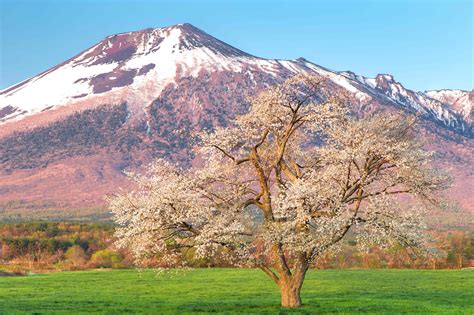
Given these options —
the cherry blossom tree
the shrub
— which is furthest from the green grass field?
the shrub

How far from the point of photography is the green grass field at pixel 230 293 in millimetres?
39828

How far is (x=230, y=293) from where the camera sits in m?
54.9

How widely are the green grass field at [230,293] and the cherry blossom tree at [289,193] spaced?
3.63 metres

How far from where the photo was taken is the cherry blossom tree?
35.1 meters

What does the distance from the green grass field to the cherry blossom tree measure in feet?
11.9

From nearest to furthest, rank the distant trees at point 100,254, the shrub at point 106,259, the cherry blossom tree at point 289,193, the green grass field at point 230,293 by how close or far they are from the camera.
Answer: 1. the cherry blossom tree at point 289,193
2. the green grass field at point 230,293
3. the distant trees at point 100,254
4. the shrub at point 106,259

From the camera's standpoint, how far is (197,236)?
3528 cm

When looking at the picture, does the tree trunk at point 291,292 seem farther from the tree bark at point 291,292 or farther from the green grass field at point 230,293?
the green grass field at point 230,293

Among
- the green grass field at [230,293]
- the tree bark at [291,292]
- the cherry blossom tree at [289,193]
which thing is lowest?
the green grass field at [230,293]

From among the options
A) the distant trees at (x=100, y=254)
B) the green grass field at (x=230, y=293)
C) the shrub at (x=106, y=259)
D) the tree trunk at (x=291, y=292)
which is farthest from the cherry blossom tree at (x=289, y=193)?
the shrub at (x=106, y=259)

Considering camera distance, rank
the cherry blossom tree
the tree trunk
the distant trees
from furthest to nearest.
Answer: the distant trees
the tree trunk
the cherry blossom tree

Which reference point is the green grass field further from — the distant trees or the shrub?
the shrub

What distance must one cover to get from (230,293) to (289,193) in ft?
72.1

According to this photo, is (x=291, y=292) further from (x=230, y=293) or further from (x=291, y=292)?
(x=230, y=293)
